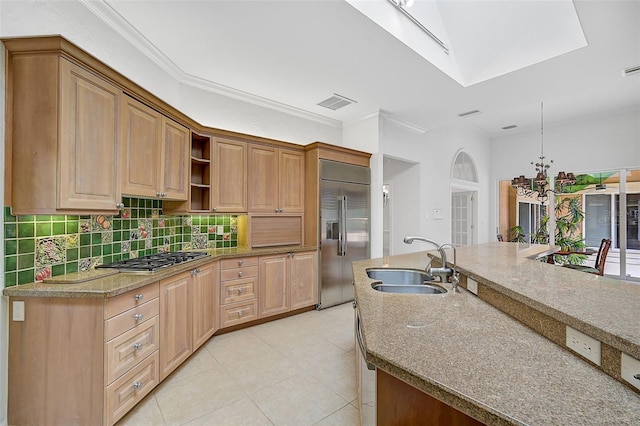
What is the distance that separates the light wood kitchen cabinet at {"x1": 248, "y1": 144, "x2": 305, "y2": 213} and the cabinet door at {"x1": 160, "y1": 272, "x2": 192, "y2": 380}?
1.39 meters

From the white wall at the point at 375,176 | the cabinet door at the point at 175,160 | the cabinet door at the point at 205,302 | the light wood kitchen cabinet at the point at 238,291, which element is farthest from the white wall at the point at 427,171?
the cabinet door at the point at 205,302

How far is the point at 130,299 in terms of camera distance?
190 centimetres

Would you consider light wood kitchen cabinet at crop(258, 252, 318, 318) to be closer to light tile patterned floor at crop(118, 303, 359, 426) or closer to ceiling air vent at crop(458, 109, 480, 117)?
light tile patterned floor at crop(118, 303, 359, 426)

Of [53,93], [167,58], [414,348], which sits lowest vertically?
[414,348]

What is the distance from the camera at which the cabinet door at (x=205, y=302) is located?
106 inches

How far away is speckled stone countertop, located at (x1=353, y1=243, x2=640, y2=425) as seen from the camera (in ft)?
2.32

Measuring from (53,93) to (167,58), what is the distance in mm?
1577

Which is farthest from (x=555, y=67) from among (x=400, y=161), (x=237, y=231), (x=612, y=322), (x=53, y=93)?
(x=53, y=93)

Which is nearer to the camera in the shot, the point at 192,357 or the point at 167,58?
the point at 192,357

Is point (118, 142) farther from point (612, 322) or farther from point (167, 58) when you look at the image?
point (612, 322)

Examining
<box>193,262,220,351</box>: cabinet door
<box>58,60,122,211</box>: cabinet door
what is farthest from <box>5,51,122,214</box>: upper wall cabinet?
<box>193,262,220,351</box>: cabinet door

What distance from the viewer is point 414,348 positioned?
3.33ft

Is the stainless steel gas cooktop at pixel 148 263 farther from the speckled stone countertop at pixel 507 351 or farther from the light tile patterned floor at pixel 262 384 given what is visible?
the speckled stone countertop at pixel 507 351

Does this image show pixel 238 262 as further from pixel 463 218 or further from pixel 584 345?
pixel 463 218
